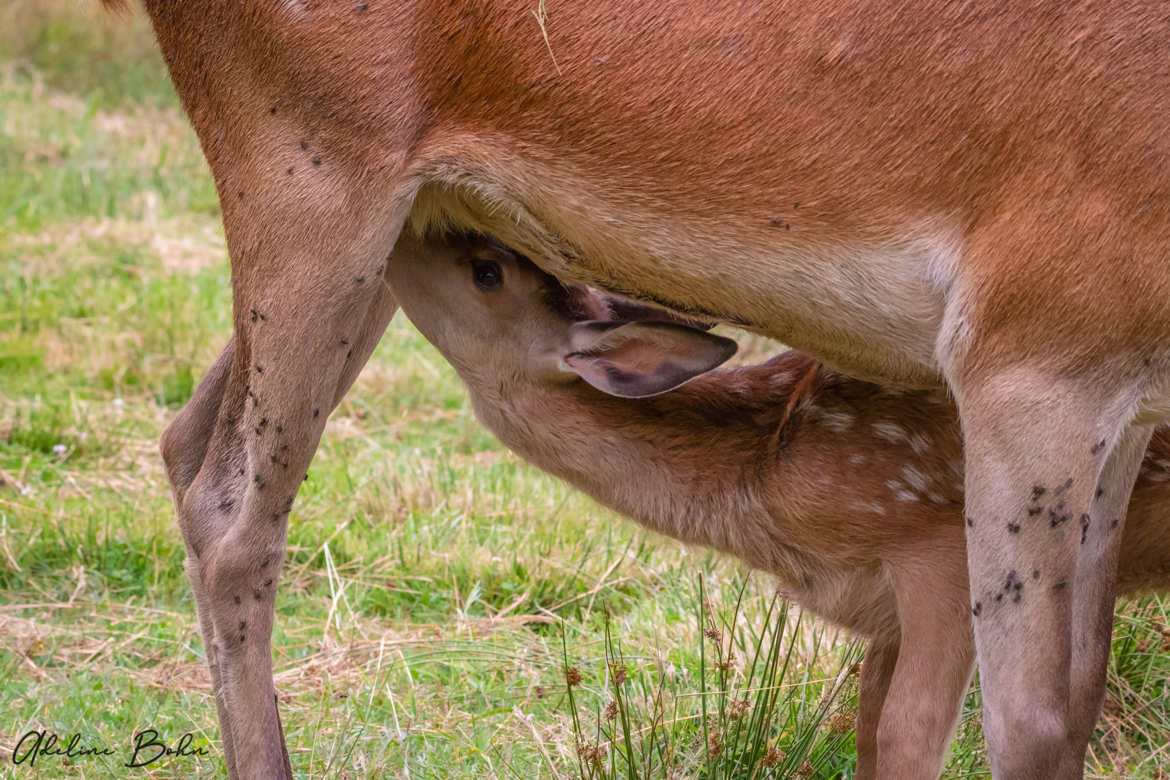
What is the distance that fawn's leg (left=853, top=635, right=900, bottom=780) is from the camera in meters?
4.36

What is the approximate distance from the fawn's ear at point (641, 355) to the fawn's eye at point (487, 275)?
0.28 metres

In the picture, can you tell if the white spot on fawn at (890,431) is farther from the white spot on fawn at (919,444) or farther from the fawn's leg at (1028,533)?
the fawn's leg at (1028,533)

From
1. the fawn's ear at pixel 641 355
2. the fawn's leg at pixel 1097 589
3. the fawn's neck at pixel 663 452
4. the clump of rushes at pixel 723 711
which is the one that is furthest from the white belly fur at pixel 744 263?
the clump of rushes at pixel 723 711

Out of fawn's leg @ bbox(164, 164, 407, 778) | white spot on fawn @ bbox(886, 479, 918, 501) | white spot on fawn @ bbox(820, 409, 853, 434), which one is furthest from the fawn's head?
white spot on fawn @ bbox(886, 479, 918, 501)

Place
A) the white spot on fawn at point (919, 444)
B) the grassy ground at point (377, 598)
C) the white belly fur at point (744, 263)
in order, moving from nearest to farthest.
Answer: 1. the white belly fur at point (744, 263)
2. the white spot on fawn at point (919, 444)
3. the grassy ground at point (377, 598)

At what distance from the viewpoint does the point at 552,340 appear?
455 centimetres

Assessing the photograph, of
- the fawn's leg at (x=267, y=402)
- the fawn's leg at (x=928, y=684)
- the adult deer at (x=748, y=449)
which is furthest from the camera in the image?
the adult deer at (x=748, y=449)

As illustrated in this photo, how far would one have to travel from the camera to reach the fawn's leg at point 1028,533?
3.30 m

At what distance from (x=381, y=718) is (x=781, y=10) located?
7.99 feet

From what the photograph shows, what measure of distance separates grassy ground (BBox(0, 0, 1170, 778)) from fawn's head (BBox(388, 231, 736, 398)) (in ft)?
2.52

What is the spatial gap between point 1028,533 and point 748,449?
1273 mm

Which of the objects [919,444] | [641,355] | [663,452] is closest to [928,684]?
[919,444]

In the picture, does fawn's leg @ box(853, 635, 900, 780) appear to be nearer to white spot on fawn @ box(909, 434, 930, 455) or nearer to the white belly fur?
white spot on fawn @ box(909, 434, 930, 455)

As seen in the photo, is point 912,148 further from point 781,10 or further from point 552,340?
point 552,340
